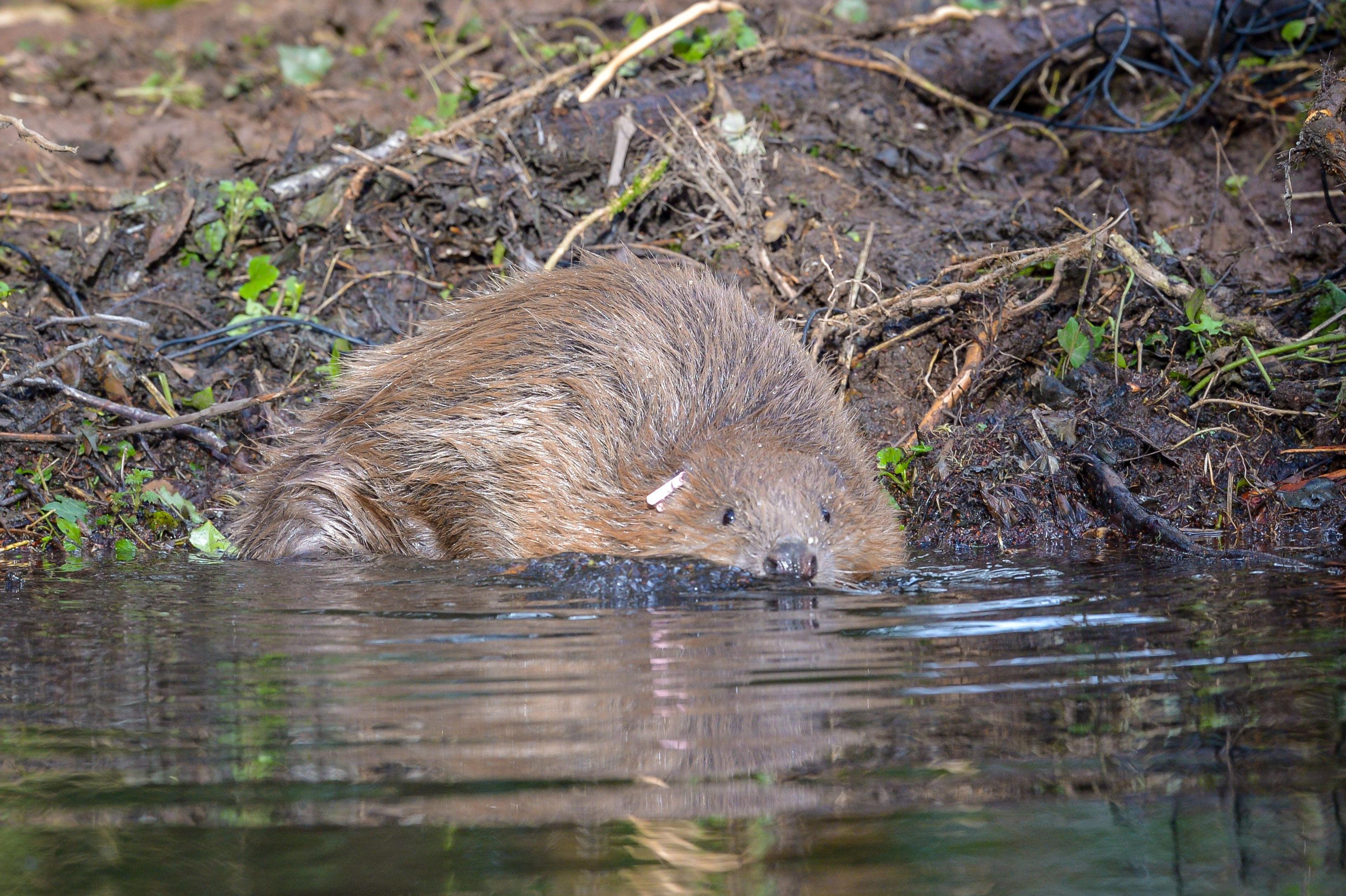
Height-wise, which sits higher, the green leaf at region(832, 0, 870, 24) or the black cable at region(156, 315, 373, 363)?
the green leaf at region(832, 0, 870, 24)

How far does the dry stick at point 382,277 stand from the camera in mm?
6012

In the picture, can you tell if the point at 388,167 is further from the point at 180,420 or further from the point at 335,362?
the point at 180,420

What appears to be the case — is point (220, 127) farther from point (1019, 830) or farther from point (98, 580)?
point (1019, 830)

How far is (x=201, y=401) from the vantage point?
5590mm

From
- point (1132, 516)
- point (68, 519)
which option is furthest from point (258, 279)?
point (1132, 516)

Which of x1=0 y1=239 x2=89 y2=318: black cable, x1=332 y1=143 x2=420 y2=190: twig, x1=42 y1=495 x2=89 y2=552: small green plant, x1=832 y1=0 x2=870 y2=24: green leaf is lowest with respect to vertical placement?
x1=42 y1=495 x2=89 y2=552: small green plant

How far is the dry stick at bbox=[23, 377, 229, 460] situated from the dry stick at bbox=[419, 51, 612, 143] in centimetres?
192

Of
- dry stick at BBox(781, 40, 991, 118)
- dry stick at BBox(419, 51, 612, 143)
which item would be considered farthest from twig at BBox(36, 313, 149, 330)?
dry stick at BBox(781, 40, 991, 118)

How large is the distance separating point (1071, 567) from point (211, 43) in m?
7.16

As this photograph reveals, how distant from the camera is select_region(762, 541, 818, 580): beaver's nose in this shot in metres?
3.94

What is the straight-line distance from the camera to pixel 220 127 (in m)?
7.51

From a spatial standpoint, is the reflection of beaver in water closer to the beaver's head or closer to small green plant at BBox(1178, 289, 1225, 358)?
the beaver's head

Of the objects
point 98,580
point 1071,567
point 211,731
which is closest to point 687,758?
point 211,731

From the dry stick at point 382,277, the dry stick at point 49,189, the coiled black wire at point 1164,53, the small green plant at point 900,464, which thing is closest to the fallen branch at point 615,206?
the dry stick at point 382,277
